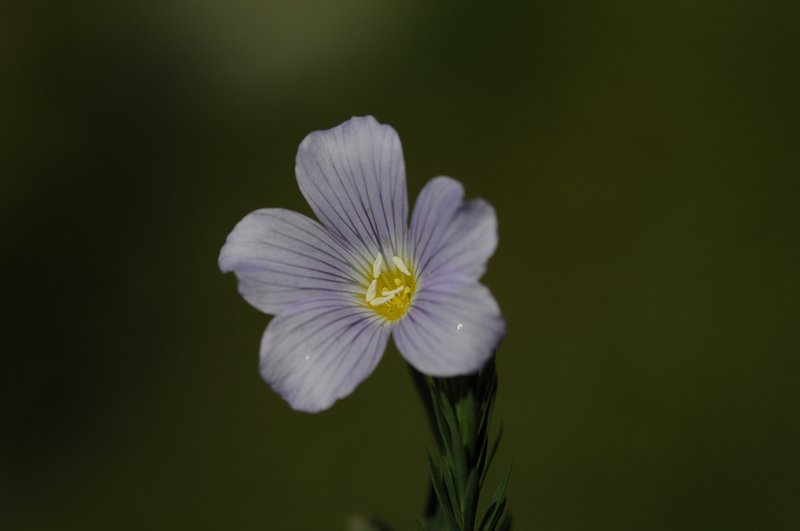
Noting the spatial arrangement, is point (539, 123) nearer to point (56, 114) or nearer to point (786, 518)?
point (786, 518)

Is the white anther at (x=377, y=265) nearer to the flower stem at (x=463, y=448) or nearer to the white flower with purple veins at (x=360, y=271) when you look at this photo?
the white flower with purple veins at (x=360, y=271)

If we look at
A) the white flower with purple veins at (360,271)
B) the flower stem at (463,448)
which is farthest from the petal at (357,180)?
the flower stem at (463,448)

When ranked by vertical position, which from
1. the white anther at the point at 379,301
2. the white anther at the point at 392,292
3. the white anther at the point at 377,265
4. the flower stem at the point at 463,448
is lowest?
the flower stem at the point at 463,448

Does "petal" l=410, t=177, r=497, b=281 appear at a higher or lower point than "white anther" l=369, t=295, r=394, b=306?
higher

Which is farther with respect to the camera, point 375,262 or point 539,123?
point 539,123

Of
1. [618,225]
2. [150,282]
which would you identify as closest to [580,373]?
[618,225]

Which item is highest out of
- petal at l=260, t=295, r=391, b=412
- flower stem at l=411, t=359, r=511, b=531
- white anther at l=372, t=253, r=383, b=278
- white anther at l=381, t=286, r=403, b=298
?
white anther at l=372, t=253, r=383, b=278

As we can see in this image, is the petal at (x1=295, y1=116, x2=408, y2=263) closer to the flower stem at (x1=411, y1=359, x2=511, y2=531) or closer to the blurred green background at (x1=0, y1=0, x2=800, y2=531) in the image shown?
the flower stem at (x1=411, y1=359, x2=511, y2=531)

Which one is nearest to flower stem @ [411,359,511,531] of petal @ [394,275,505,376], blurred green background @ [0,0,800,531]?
petal @ [394,275,505,376]
